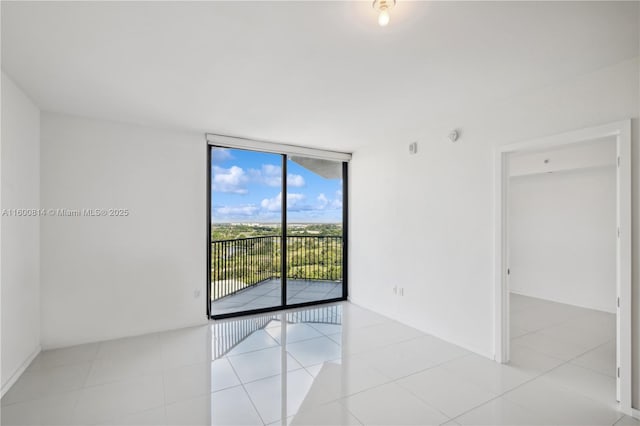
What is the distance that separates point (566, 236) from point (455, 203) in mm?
2869

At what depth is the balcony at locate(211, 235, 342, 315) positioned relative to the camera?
4547mm

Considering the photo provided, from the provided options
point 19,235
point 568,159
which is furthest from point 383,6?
point 568,159

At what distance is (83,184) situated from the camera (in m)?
3.33

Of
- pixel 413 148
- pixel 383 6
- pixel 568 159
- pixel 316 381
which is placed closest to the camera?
pixel 383 6

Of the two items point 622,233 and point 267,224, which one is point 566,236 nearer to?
point 622,233

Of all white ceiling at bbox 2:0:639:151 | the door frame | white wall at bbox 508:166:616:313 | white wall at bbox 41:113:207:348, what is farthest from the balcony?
the door frame

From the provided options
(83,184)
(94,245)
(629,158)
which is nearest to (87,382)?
(94,245)

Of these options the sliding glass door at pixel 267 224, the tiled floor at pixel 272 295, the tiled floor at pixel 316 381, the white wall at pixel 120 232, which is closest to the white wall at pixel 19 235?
the white wall at pixel 120 232

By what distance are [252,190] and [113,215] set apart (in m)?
1.81

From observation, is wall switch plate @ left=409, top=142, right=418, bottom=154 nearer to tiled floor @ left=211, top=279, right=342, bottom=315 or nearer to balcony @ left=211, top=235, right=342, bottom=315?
balcony @ left=211, top=235, right=342, bottom=315

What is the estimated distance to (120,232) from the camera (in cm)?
350

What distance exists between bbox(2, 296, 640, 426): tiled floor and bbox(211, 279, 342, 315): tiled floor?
747mm

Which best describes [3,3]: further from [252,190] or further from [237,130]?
[252,190]

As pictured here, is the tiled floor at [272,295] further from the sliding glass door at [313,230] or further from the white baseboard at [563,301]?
the white baseboard at [563,301]
